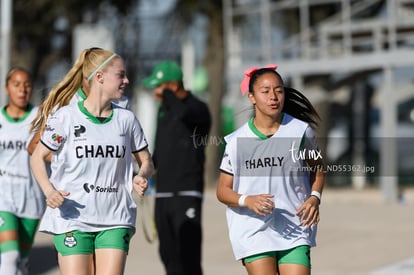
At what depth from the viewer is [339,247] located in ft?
44.3

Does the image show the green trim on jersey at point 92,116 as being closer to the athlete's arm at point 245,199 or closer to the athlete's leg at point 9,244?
the athlete's arm at point 245,199

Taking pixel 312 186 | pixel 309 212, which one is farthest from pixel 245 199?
pixel 312 186

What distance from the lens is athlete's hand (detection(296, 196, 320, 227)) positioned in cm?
610

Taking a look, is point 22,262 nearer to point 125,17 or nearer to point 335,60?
point 335,60

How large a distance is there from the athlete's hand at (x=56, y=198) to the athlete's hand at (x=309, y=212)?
54.8 inches

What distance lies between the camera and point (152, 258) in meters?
13.2

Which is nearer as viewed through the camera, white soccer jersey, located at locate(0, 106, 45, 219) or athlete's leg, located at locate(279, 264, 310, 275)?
athlete's leg, located at locate(279, 264, 310, 275)

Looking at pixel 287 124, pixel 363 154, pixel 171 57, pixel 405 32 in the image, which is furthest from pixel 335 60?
pixel 287 124

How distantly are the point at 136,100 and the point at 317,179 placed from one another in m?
28.4

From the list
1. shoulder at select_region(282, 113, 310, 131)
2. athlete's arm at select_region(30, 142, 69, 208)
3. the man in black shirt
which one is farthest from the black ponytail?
the man in black shirt

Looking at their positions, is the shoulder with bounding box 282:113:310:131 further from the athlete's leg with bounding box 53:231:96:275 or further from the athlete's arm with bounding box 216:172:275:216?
the athlete's leg with bounding box 53:231:96:275

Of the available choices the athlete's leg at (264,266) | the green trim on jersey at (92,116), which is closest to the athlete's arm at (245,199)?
the athlete's leg at (264,266)

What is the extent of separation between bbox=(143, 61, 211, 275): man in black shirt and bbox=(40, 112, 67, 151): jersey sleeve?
2747mm

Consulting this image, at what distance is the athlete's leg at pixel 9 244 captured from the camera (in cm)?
833
